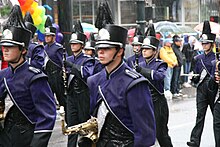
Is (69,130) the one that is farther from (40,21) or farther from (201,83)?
(40,21)

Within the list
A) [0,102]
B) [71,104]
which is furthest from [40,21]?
[0,102]

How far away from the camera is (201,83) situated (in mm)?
10109

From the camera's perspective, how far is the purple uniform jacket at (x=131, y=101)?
4945mm

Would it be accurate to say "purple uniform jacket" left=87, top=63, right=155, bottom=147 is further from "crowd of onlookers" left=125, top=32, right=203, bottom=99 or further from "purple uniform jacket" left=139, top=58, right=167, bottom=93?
"crowd of onlookers" left=125, top=32, right=203, bottom=99

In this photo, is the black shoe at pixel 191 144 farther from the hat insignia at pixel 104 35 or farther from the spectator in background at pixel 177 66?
the spectator in background at pixel 177 66

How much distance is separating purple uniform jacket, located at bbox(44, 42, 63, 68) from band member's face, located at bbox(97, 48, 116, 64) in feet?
20.6

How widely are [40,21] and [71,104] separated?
3.43 m

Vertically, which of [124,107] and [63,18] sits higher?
[63,18]

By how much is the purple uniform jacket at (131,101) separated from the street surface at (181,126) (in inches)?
206

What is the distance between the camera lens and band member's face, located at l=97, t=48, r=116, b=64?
17.0ft

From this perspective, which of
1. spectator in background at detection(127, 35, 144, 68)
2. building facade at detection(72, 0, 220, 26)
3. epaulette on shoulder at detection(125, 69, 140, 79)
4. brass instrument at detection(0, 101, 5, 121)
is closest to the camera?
epaulette on shoulder at detection(125, 69, 140, 79)

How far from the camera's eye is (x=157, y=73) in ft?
30.3

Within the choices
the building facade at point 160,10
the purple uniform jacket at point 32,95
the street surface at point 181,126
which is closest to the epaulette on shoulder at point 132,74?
the purple uniform jacket at point 32,95

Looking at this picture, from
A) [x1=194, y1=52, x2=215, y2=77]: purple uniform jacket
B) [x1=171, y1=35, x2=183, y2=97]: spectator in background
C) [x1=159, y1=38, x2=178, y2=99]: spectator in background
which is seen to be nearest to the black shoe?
[x1=194, y1=52, x2=215, y2=77]: purple uniform jacket
